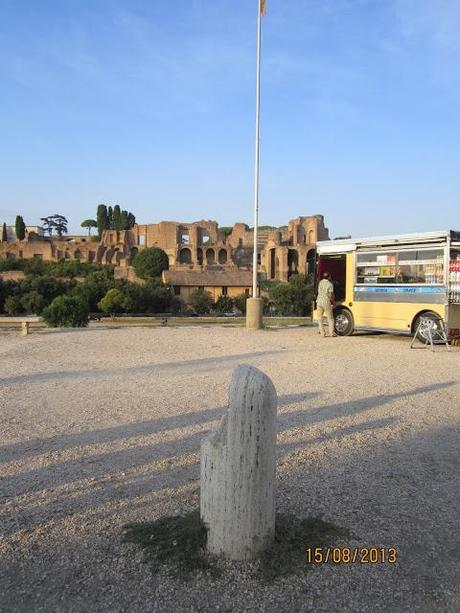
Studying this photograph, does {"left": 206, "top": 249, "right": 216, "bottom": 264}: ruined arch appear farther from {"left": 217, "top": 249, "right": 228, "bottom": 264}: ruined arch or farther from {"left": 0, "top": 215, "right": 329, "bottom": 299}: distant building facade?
{"left": 217, "top": 249, "right": 228, "bottom": 264}: ruined arch

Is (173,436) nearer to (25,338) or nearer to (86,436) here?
(86,436)

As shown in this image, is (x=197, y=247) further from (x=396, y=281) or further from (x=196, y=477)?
(x=196, y=477)

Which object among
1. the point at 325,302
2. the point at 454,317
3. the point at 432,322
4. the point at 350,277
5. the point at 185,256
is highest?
the point at 185,256

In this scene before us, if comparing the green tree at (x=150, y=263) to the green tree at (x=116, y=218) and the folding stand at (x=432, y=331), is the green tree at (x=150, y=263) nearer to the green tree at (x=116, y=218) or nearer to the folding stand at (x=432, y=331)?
the green tree at (x=116, y=218)

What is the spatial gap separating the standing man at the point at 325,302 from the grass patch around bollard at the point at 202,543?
417 inches

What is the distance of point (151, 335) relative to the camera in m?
14.4

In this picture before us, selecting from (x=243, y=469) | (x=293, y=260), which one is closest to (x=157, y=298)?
(x=293, y=260)

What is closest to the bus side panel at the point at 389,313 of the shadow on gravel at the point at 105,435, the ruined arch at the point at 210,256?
the shadow on gravel at the point at 105,435

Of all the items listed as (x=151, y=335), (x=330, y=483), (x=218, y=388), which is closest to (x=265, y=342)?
(x=151, y=335)

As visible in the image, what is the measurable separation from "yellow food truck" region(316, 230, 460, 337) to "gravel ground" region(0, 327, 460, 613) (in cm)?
310

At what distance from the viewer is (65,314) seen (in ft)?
58.8

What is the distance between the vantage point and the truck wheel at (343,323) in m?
14.3

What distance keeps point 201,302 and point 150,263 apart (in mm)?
20180
